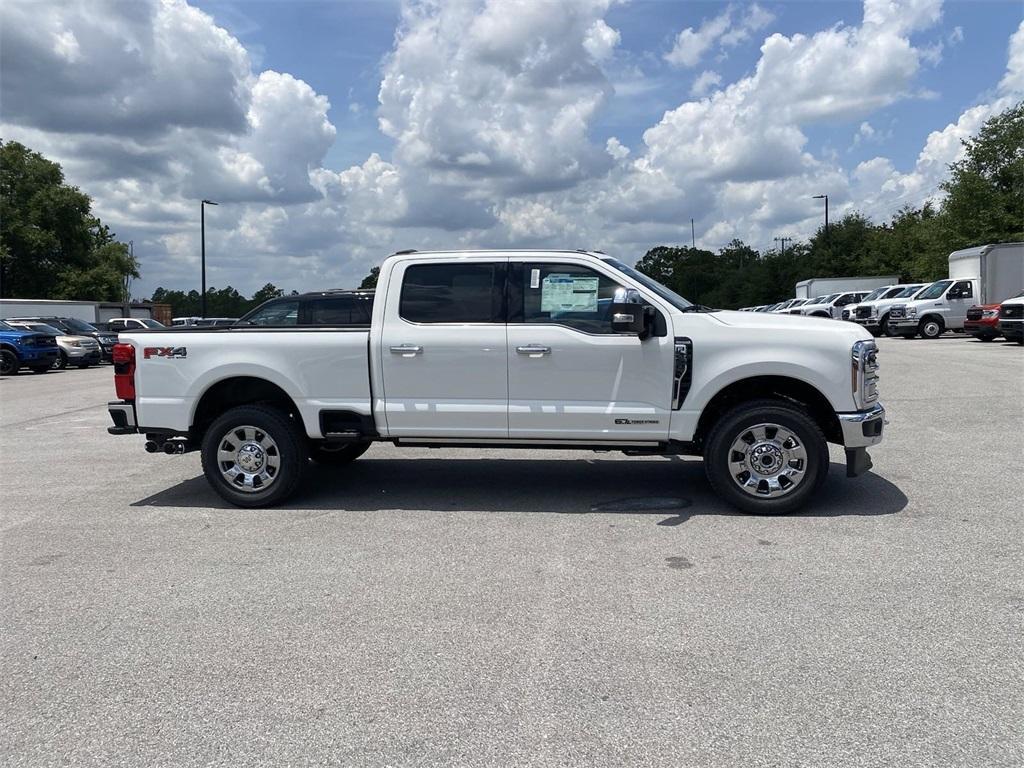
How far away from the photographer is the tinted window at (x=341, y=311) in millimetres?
7219

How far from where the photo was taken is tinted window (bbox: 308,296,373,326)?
722 cm

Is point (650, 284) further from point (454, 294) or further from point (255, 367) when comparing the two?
point (255, 367)

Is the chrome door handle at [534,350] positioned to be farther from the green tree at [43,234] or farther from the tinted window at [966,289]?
the green tree at [43,234]

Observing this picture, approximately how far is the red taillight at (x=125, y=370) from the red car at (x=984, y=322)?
911 inches

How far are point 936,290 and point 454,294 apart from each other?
2830 cm

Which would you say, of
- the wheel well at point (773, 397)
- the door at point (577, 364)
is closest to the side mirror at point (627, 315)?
the door at point (577, 364)

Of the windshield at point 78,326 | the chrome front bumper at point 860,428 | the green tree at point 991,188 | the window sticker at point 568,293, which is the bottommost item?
the chrome front bumper at point 860,428

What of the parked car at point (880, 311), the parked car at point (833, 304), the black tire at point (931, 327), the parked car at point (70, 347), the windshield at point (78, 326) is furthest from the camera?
the parked car at point (833, 304)

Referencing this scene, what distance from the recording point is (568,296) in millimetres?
6453

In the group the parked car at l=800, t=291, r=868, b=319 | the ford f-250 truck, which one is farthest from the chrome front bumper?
the parked car at l=800, t=291, r=868, b=319

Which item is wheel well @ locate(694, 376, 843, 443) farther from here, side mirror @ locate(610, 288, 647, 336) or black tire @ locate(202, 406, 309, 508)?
black tire @ locate(202, 406, 309, 508)

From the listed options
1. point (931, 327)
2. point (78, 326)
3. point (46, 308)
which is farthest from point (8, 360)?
point (931, 327)

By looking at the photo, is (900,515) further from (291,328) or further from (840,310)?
(840,310)

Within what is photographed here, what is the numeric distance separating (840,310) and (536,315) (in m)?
34.8
